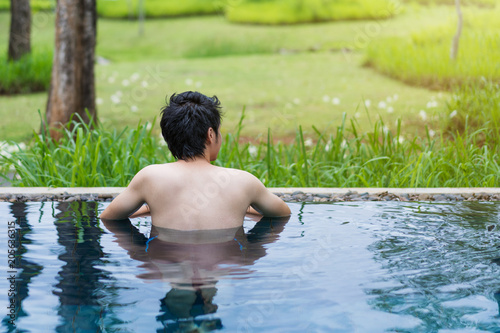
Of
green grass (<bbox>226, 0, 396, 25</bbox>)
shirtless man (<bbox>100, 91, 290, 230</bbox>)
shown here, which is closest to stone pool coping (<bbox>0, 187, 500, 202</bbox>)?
shirtless man (<bbox>100, 91, 290, 230</bbox>)

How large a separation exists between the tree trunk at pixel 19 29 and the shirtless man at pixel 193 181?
1099 centimetres

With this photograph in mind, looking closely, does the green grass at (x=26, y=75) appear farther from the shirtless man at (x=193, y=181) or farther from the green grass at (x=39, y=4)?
→ the shirtless man at (x=193, y=181)

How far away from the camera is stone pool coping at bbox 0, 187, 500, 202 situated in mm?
4570

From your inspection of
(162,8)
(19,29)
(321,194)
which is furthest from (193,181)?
(162,8)

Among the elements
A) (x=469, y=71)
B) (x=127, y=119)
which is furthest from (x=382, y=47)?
(x=127, y=119)

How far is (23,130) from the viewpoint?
33.2 ft

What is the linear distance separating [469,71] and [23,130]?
22.7ft

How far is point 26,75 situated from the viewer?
1287cm

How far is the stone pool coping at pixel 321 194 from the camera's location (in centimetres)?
457

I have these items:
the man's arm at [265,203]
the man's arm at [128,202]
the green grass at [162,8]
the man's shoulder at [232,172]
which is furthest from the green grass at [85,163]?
the green grass at [162,8]

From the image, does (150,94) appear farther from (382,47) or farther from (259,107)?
(382,47)

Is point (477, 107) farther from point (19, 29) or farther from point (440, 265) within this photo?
point (19, 29)

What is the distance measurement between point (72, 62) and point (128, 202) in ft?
14.9

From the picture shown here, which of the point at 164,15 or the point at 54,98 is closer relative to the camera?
the point at 54,98
